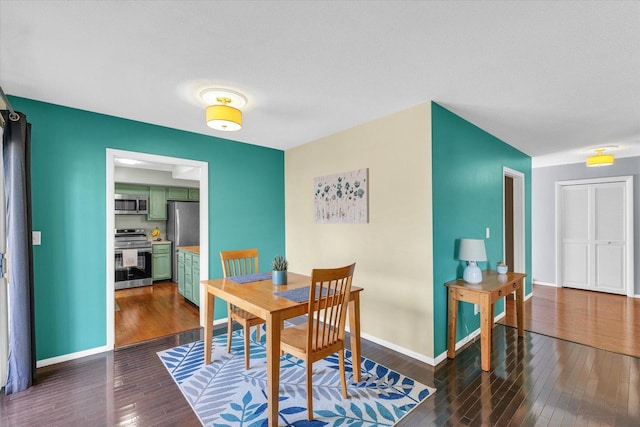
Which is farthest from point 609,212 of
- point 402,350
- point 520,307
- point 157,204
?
point 157,204

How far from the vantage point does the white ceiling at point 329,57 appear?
1497 mm

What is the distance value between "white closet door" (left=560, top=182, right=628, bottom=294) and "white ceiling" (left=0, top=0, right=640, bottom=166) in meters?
2.68

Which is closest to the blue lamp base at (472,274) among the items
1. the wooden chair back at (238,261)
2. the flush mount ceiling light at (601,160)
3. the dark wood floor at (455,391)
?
the dark wood floor at (455,391)

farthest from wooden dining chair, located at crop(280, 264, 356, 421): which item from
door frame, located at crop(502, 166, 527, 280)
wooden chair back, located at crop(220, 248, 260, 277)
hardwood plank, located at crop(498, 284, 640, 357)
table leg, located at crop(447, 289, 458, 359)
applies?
door frame, located at crop(502, 166, 527, 280)

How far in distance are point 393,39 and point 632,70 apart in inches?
70.9

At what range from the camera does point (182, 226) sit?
5.75m

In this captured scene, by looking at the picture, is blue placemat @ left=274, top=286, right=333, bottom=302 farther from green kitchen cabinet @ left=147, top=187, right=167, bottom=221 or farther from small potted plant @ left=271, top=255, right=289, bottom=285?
green kitchen cabinet @ left=147, top=187, right=167, bottom=221

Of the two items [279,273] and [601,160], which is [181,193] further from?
[601,160]

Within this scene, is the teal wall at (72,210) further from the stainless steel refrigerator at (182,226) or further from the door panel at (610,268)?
the door panel at (610,268)

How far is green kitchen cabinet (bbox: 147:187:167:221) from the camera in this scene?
5910mm

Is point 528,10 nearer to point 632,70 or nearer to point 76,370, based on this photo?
point 632,70

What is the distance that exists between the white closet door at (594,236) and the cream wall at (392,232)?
15.0ft

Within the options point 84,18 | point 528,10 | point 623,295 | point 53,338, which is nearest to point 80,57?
point 84,18

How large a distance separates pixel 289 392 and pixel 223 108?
228 centimetres
